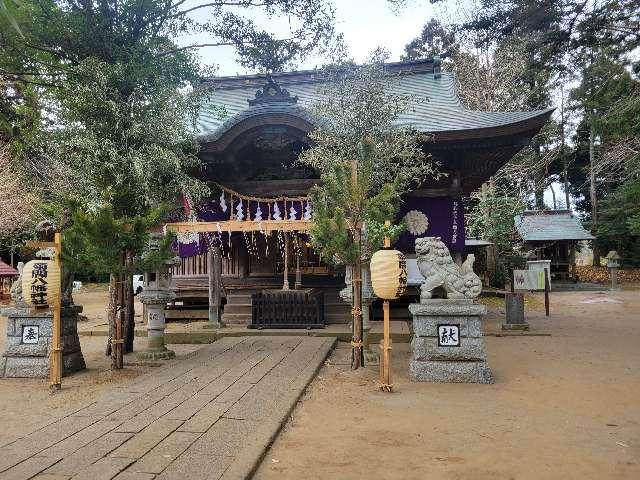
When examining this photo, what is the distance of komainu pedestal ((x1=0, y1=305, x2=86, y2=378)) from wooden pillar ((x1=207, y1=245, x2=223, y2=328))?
4351 millimetres

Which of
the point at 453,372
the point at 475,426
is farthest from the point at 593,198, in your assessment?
the point at 475,426

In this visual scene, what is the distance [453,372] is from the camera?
6098 mm

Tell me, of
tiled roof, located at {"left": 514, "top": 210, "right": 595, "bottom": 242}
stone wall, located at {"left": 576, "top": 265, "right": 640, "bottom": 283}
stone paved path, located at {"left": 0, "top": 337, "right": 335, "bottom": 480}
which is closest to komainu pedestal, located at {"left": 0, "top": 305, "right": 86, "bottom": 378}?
stone paved path, located at {"left": 0, "top": 337, "right": 335, "bottom": 480}

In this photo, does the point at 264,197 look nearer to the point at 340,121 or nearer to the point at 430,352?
the point at 340,121

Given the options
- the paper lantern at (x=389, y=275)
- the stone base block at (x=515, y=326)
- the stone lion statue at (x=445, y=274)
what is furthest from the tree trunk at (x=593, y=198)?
the paper lantern at (x=389, y=275)

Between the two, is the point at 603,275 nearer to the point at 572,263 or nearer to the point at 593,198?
the point at 572,263

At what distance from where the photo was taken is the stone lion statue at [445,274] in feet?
20.3

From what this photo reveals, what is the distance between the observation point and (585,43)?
8781mm

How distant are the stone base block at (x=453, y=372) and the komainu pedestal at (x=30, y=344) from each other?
499 cm

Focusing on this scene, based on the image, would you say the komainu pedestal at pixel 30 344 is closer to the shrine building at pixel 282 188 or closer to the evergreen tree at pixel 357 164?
the shrine building at pixel 282 188

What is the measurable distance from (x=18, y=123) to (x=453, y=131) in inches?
698

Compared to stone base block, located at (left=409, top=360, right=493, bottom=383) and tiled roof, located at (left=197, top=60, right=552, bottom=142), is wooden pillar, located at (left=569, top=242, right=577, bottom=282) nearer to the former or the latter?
tiled roof, located at (left=197, top=60, right=552, bottom=142)

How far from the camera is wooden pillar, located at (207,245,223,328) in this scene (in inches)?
434

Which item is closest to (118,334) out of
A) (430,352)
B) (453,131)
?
(430,352)
